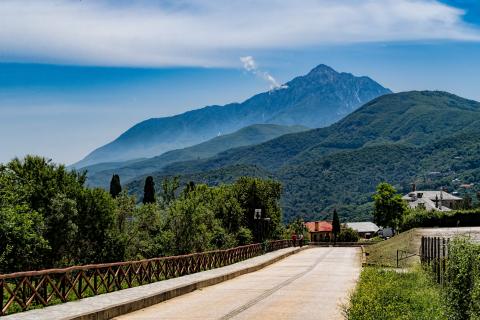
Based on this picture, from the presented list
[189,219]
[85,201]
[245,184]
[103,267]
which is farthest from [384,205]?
Result: [103,267]

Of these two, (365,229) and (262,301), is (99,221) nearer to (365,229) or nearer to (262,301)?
(262,301)

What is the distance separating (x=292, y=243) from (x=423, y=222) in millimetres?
14579

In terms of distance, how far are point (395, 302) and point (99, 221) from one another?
33.1m

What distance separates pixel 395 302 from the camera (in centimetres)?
1538

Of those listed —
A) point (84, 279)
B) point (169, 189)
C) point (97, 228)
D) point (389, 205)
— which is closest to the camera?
point (84, 279)

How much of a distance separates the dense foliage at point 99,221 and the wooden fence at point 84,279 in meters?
4.53

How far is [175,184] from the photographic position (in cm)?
7906

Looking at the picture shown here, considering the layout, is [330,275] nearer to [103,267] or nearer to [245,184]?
[103,267]

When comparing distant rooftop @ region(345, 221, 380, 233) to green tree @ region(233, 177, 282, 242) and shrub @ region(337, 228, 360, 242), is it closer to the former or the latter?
shrub @ region(337, 228, 360, 242)

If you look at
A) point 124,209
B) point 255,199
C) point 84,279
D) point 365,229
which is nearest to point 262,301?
point 84,279

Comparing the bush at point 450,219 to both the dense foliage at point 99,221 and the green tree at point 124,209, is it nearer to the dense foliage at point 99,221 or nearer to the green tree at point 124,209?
the dense foliage at point 99,221

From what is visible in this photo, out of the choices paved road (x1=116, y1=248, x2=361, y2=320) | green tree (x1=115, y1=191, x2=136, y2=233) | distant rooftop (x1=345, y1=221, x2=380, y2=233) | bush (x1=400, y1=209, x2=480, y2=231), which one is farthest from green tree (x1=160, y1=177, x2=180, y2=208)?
distant rooftop (x1=345, y1=221, x2=380, y2=233)

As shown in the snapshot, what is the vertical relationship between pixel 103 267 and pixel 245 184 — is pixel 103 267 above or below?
below

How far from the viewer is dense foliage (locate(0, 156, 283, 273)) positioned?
2933 cm
